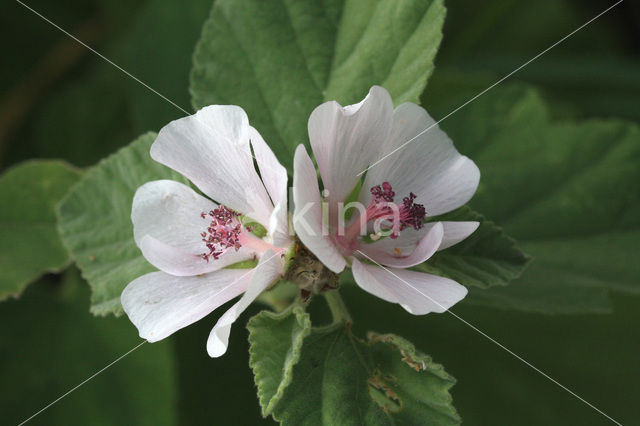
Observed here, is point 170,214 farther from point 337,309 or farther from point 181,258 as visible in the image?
point 337,309

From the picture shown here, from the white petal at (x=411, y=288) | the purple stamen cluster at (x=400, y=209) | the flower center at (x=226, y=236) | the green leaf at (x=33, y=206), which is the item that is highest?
the green leaf at (x=33, y=206)

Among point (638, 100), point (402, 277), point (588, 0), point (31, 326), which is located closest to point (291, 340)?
point (402, 277)

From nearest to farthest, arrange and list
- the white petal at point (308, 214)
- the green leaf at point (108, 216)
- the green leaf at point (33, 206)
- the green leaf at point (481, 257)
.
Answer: the white petal at point (308, 214), the green leaf at point (481, 257), the green leaf at point (108, 216), the green leaf at point (33, 206)

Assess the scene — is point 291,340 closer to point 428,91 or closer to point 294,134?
point 294,134

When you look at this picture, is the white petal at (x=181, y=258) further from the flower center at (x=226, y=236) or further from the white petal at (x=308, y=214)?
the white petal at (x=308, y=214)

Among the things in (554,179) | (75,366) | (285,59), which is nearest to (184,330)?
(75,366)

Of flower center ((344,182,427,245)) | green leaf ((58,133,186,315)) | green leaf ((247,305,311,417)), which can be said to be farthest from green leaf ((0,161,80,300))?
flower center ((344,182,427,245))

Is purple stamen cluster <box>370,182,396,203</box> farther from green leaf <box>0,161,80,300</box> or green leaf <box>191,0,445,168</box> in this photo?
green leaf <box>0,161,80,300</box>

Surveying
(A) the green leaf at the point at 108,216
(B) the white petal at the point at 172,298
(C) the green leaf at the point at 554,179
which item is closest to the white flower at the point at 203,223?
(B) the white petal at the point at 172,298
